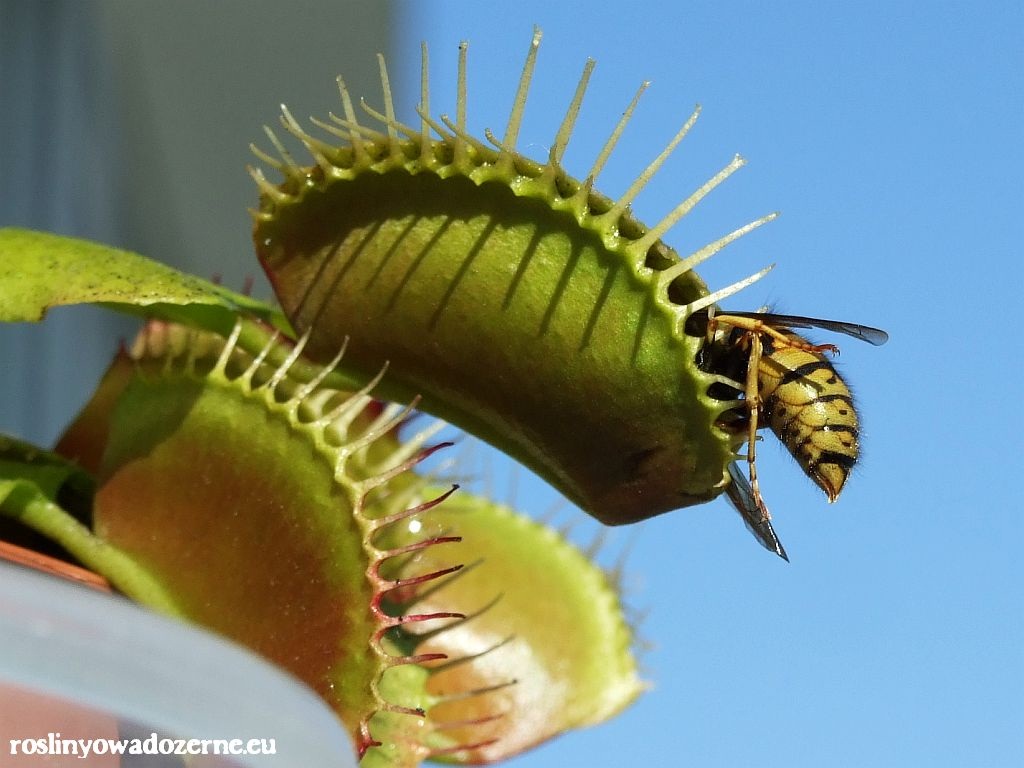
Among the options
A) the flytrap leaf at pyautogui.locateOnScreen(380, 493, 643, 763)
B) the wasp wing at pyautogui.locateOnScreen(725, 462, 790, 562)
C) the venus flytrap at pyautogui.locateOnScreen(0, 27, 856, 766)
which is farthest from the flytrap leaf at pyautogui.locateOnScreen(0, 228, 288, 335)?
the wasp wing at pyautogui.locateOnScreen(725, 462, 790, 562)

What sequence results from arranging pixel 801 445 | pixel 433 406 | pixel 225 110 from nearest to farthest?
1. pixel 801 445
2. pixel 433 406
3. pixel 225 110

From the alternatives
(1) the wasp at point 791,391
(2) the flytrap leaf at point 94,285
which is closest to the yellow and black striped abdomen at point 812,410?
(1) the wasp at point 791,391

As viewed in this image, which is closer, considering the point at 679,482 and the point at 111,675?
the point at 111,675

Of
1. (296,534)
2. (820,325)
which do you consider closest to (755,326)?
(820,325)

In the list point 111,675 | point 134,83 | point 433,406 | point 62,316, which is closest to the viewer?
point 111,675

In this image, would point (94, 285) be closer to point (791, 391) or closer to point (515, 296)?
point (515, 296)

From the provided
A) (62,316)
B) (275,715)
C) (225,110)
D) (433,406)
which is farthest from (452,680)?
(225,110)

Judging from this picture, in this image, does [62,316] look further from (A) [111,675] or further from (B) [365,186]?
(A) [111,675]
